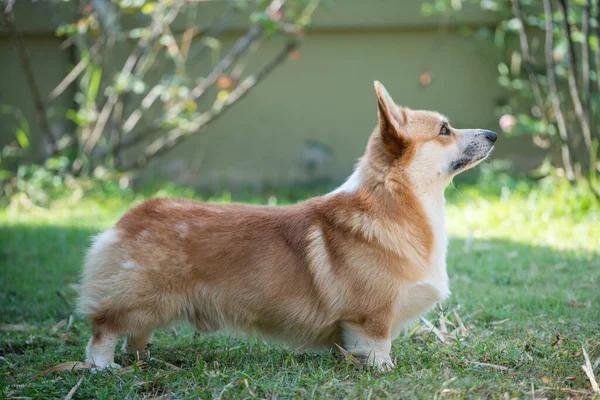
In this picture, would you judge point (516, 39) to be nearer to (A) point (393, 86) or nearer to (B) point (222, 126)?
(A) point (393, 86)

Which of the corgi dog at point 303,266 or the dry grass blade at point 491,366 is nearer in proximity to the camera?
the dry grass blade at point 491,366

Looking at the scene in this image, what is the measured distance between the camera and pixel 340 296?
3.20 metres

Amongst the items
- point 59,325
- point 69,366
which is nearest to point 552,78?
point 59,325

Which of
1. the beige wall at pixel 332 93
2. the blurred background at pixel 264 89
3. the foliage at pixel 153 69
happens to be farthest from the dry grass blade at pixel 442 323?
the beige wall at pixel 332 93

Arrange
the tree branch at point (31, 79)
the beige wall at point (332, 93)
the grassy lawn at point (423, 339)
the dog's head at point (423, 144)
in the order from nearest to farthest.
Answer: the grassy lawn at point (423, 339) < the dog's head at point (423, 144) < the tree branch at point (31, 79) < the beige wall at point (332, 93)

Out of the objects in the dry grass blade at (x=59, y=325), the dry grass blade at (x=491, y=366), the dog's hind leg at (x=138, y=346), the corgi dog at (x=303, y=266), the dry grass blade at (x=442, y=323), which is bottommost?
the dry grass blade at (x=442, y=323)

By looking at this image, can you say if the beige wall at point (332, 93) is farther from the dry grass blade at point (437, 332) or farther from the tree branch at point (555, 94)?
the dry grass blade at point (437, 332)

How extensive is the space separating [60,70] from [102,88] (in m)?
1.00

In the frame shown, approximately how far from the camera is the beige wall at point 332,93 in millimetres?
8594

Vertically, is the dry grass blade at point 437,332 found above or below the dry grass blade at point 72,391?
below

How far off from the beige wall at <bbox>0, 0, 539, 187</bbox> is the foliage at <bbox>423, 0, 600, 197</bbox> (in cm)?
38

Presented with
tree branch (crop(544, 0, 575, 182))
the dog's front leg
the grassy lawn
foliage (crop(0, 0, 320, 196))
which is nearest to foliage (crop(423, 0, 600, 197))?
tree branch (crop(544, 0, 575, 182))

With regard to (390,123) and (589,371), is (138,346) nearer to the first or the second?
(390,123)

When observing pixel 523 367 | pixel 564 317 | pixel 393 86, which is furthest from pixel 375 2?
pixel 523 367
